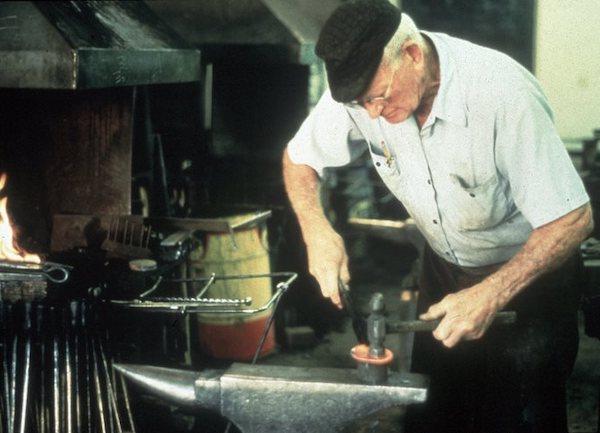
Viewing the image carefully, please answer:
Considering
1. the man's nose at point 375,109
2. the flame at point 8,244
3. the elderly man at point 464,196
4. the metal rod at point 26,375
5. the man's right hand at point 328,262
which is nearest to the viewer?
the elderly man at point 464,196

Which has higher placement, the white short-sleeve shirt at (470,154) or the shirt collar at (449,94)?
the shirt collar at (449,94)

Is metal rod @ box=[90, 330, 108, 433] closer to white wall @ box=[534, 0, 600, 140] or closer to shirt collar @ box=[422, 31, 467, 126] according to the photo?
shirt collar @ box=[422, 31, 467, 126]

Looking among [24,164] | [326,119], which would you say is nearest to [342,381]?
[326,119]

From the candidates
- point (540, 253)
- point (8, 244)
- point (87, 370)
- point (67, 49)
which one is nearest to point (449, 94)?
point (540, 253)

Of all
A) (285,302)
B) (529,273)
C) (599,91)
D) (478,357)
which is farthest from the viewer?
(599,91)

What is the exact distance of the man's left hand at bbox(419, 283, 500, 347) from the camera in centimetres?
253

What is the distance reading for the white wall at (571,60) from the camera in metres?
8.85

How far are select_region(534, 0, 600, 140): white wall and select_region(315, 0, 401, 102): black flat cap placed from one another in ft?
22.4

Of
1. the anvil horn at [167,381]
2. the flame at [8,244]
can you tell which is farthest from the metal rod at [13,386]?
the anvil horn at [167,381]

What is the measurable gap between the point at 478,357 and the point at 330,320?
340cm

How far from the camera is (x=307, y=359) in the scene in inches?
235

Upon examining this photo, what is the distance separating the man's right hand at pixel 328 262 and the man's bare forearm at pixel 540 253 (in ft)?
1.96

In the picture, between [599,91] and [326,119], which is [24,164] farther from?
[599,91]

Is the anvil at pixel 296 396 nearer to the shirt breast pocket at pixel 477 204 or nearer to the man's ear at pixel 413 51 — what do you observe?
the shirt breast pocket at pixel 477 204
